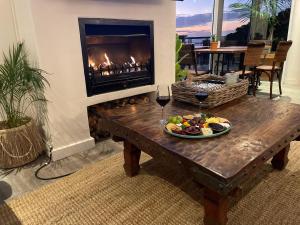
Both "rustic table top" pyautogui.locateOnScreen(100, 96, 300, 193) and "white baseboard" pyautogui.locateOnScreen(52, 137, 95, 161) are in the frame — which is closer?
"rustic table top" pyautogui.locateOnScreen(100, 96, 300, 193)

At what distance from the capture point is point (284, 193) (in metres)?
1.63

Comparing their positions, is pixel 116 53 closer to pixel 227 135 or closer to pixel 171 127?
pixel 171 127

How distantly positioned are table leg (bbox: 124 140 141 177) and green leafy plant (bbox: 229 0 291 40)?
4784 millimetres

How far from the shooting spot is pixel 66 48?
205 centimetres

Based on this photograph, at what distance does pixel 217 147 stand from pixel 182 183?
2.28 feet

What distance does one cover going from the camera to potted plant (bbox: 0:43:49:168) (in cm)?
191

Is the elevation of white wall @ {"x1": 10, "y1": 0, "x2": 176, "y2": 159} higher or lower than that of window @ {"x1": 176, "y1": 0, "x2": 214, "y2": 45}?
lower

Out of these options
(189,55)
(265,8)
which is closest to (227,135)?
(189,55)

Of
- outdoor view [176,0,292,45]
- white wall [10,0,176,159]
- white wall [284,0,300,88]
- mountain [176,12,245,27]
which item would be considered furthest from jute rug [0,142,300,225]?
mountain [176,12,245,27]

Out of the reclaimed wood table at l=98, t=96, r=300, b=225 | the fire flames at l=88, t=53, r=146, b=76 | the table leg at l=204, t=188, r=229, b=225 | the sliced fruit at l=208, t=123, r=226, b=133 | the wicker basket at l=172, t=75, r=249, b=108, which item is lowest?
the table leg at l=204, t=188, r=229, b=225

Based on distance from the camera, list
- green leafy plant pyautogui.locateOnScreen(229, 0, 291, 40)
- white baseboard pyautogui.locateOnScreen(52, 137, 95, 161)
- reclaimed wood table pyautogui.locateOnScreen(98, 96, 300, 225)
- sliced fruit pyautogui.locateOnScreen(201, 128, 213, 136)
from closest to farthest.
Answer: reclaimed wood table pyautogui.locateOnScreen(98, 96, 300, 225)
sliced fruit pyautogui.locateOnScreen(201, 128, 213, 136)
white baseboard pyautogui.locateOnScreen(52, 137, 95, 161)
green leafy plant pyautogui.locateOnScreen(229, 0, 291, 40)

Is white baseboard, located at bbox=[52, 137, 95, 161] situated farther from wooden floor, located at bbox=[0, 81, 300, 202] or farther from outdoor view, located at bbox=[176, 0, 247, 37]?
outdoor view, located at bbox=[176, 0, 247, 37]

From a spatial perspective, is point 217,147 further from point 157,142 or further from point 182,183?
point 182,183

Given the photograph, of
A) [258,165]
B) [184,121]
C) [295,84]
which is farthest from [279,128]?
[295,84]
